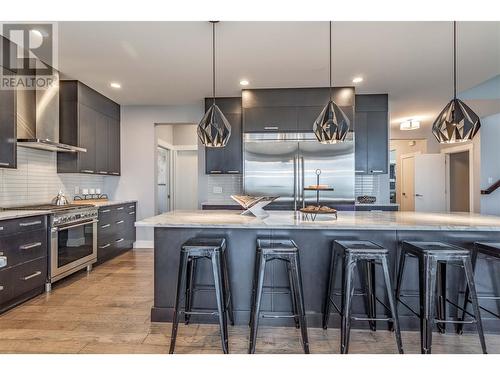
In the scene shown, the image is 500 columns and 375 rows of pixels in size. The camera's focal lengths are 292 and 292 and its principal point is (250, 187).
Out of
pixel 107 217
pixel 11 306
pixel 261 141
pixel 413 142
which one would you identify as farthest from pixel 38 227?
pixel 413 142

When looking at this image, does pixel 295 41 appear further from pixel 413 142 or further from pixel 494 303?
pixel 413 142

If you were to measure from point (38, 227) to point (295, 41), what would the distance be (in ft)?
10.4

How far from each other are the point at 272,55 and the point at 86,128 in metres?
2.83

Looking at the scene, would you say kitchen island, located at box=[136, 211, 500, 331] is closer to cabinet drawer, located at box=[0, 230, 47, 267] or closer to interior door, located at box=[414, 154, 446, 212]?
cabinet drawer, located at box=[0, 230, 47, 267]

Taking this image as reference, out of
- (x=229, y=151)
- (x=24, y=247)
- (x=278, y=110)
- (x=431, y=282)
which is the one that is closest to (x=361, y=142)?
(x=278, y=110)

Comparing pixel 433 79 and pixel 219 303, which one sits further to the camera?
pixel 433 79

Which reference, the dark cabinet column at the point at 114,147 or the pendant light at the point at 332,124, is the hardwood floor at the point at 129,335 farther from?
the dark cabinet column at the point at 114,147

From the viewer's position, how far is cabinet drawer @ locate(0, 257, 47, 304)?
101 inches

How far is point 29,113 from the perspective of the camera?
3291 millimetres

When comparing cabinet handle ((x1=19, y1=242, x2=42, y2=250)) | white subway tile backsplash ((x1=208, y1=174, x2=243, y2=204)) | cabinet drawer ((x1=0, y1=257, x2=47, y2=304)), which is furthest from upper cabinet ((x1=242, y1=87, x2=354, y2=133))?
cabinet drawer ((x1=0, y1=257, x2=47, y2=304))

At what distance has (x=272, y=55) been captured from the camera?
3.22m
